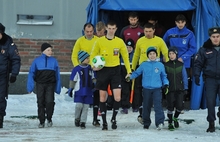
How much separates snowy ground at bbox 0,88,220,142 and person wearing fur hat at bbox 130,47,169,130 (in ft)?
0.75

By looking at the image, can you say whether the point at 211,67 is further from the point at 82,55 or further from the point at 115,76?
the point at 82,55

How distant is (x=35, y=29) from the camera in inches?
639

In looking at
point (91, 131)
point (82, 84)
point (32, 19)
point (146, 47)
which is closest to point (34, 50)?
point (32, 19)

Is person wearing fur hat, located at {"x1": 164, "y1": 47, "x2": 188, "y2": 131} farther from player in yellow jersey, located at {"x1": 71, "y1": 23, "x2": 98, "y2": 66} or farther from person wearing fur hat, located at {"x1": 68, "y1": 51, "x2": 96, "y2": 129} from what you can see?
player in yellow jersey, located at {"x1": 71, "y1": 23, "x2": 98, "y2": 66}

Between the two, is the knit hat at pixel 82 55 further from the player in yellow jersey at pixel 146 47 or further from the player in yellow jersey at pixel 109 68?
the player in yellow jersey at pixel 146 47

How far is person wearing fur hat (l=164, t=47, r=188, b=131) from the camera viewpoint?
11.5 m

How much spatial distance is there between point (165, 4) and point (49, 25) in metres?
3.34

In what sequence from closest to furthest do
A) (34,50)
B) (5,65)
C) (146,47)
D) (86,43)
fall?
(5,65) → (146,47) → (86,43) → (34,50)

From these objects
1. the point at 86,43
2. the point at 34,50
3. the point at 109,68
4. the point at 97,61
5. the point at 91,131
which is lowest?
the point at 91,131

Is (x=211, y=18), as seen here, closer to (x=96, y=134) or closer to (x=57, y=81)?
(x=57, y=81)

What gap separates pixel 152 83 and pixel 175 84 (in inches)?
27.1

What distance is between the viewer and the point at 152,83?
11125 mm

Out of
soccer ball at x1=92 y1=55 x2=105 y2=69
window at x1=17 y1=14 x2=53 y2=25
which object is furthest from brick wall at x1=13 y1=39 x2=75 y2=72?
soccer ball at x1=92 y1=55 x2=105 y2=69

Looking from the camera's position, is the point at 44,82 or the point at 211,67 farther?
the point at 44,82
